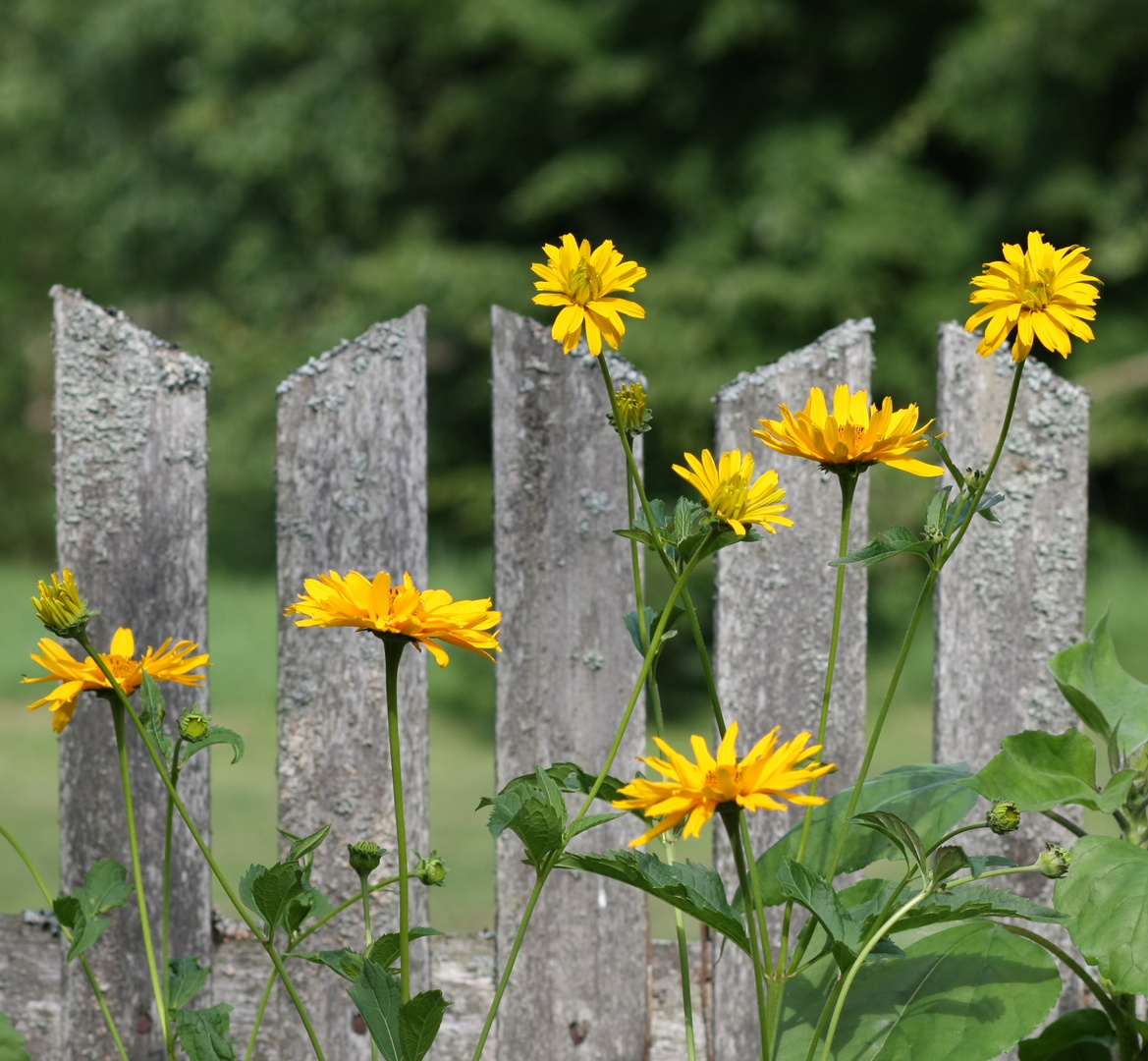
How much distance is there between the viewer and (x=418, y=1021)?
35.4 inches

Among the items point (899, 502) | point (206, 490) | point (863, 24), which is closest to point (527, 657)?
point (206, 490)

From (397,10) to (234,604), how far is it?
9.95ft

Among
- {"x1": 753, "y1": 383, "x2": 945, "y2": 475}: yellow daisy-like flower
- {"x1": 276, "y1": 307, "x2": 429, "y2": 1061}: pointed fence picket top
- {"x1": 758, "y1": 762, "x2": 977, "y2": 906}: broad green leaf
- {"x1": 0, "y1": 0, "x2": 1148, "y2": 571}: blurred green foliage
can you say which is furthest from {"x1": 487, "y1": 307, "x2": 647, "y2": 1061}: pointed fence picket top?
{"x1": 0, "y1": 0, "x2": 1148, "y2": 571}: blurred green foliage

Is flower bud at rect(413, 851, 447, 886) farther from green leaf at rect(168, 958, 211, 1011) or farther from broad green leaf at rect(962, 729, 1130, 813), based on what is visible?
broad green leaf at rect(962, 729, 1130, 813)

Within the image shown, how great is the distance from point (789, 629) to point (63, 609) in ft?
3.03

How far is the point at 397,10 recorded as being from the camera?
20.5 feet

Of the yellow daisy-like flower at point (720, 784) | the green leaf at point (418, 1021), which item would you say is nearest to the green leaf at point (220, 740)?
the green leaf at point (418, 1021)

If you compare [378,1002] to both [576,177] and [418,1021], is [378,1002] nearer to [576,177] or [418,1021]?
[418,1021]

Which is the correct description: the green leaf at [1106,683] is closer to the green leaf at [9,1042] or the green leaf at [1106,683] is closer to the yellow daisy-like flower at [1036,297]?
the yellow daisy-like flower at [1036,297]

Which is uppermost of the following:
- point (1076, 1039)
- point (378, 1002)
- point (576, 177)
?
point (576, 177)

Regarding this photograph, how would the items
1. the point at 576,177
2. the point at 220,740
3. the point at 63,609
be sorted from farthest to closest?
the point at 576,177 < the point at 220,740 < the point at 63,609

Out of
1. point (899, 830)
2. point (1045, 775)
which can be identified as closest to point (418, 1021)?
point (899, 830)

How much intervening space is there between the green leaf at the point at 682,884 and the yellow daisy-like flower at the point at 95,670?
14.9 inches

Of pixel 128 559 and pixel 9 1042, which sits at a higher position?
pixel 128 559
